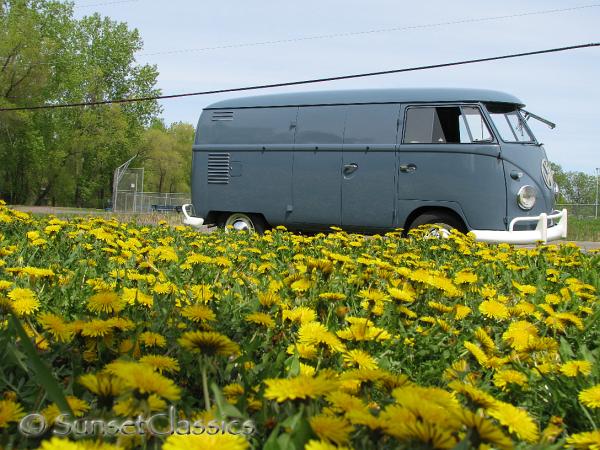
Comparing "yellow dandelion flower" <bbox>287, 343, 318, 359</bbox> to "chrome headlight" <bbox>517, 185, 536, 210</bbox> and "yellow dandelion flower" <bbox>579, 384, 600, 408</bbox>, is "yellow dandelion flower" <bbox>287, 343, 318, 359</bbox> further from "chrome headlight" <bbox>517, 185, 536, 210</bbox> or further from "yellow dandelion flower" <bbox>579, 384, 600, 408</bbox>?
"chrome headlight" <bbox>517, 185, 536, 210</bbox>

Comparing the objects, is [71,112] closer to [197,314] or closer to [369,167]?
[369,167]

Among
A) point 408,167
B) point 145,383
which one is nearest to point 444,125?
point 408,167

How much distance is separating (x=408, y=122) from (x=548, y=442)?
7.99m

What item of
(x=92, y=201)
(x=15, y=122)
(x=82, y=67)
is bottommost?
(x=92, y=201)

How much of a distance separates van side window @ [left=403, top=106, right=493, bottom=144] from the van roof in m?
0.15

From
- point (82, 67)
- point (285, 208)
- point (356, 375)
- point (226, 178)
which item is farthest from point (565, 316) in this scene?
point (82, 67)

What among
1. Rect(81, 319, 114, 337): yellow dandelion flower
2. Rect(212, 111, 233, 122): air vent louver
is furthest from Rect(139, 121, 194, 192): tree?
Rect(81, 319, 114, 337): yellow dandelion flower

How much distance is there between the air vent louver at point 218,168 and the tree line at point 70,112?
34.4 m

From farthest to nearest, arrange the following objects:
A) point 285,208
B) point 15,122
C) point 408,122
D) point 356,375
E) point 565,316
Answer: point 15,122
point 285,208
point 408,122
point 565,316
point 356,375

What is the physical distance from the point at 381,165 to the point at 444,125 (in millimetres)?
1096

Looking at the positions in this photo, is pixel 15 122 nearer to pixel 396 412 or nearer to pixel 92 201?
pixel 92 201

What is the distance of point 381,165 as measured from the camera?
353 inches

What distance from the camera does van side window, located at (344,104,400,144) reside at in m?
9.02

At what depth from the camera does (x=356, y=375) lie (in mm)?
1174
